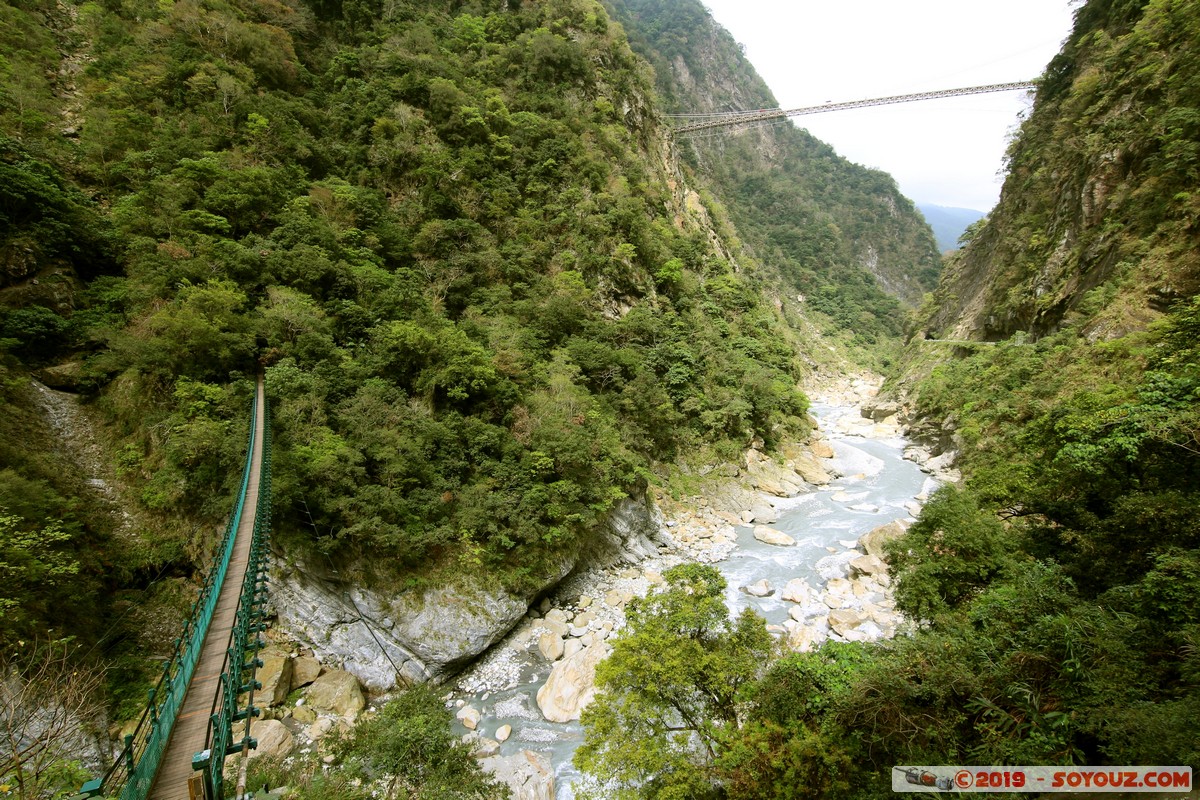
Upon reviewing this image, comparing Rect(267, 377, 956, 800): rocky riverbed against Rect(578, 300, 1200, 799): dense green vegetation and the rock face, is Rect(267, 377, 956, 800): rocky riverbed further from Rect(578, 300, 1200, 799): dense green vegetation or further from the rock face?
Rect(578, 300, 1200, 799): dense green vegetation

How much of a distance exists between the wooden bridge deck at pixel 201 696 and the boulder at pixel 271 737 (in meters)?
4.48

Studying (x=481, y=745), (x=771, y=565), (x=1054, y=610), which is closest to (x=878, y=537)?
(x=771, y=565)

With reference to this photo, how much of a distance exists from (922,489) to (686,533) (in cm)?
1346

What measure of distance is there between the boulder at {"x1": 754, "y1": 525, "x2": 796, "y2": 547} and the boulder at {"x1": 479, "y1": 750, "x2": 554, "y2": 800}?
12851 mm

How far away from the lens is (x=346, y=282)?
16156mm

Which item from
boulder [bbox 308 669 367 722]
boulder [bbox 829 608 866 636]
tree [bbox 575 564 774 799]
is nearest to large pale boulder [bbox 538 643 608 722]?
tree [bbox 575 564 774 799]

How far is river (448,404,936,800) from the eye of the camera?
35.9ft

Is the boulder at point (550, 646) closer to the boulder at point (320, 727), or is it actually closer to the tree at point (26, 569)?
the boulder at point (320, 727)

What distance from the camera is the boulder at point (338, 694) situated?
421 inches

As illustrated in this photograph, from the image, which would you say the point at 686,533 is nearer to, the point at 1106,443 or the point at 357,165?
the point at 1106,443

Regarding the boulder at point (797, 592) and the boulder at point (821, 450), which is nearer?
the boulder at point (797, 592)

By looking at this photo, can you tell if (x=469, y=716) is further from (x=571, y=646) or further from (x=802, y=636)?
(x=802, y=636)

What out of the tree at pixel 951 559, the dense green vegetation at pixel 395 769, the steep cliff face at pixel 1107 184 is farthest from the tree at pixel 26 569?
the steep cliff face at pixel 1107 184

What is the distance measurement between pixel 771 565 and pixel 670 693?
10.6 meters
